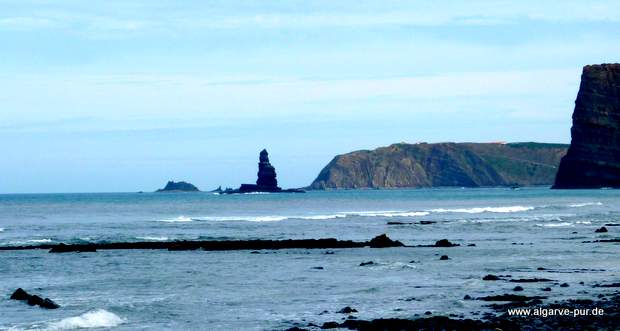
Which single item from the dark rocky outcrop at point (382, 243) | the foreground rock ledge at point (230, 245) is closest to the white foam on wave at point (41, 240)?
the foreground rock ledge at point (230, 245)

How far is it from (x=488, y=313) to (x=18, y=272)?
2549 cm

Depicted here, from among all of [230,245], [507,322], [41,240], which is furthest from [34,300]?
[41,240]

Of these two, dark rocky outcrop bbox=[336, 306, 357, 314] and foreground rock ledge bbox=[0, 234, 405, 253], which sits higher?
foreground rock ledge bbox=[0, 234, 405, 253]

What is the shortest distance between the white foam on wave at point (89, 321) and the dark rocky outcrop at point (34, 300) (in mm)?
3004

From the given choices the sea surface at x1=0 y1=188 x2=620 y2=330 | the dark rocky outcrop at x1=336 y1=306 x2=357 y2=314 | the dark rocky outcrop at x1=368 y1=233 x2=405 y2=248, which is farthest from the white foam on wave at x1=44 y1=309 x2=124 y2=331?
the dark rocky outcrop at x1=368 y1=233 x2=405 y2=248

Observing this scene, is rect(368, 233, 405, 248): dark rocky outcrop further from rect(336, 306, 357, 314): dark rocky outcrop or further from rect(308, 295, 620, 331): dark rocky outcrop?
rect(308, 295, 620, 331): dark rocky outcrop

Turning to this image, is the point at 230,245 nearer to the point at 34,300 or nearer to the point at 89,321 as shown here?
the point at 34,300

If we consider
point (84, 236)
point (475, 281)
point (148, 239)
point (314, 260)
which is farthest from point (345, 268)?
point (84, 236)

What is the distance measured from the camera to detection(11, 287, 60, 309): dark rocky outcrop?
31.8 metres

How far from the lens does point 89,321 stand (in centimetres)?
2827

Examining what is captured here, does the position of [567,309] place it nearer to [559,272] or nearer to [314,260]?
[559,272]

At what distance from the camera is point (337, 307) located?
30.7m

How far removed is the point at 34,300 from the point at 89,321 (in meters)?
4.99

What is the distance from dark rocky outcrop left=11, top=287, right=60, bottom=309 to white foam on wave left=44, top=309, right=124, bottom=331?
3004mm
